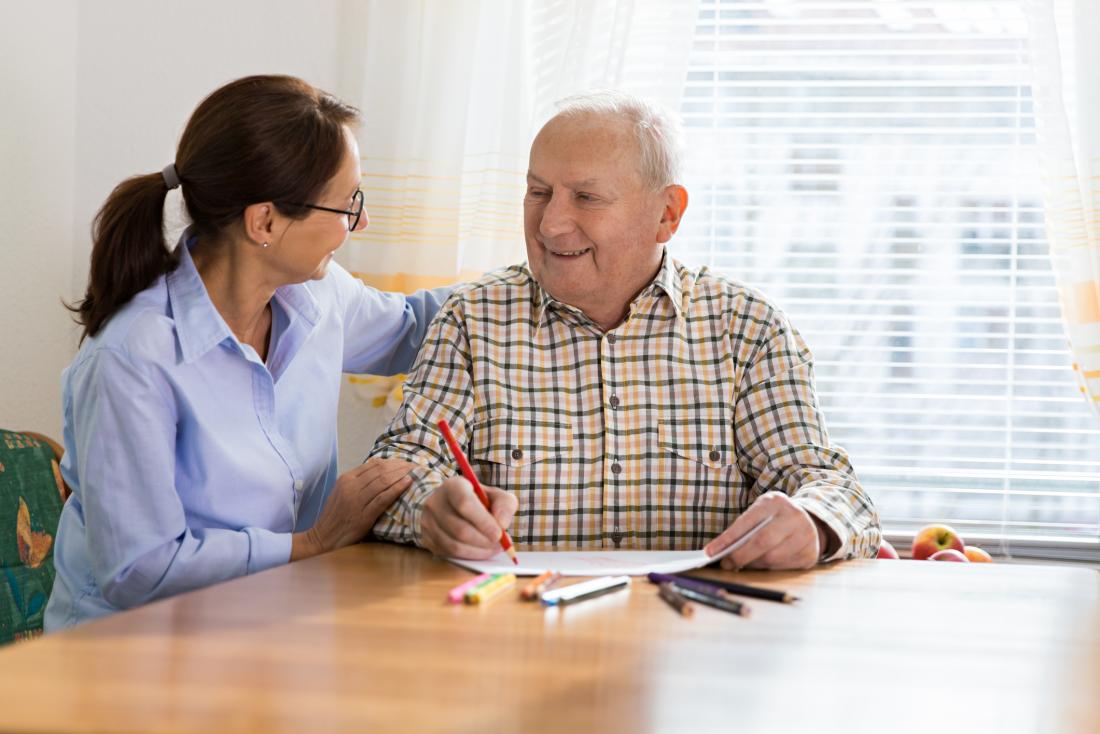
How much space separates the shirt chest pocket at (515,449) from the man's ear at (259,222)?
456 mm

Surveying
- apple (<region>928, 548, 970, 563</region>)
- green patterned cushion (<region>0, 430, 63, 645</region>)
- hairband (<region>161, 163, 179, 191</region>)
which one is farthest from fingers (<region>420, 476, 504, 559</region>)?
apple (<region>928, 548, 970, 563</region>)

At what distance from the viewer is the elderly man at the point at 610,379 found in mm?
1879

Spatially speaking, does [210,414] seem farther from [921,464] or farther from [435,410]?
[921,464]

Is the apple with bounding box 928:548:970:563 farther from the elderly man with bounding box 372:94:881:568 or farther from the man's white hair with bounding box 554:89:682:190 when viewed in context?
the man's white hair with bounding box 554:89:682:190

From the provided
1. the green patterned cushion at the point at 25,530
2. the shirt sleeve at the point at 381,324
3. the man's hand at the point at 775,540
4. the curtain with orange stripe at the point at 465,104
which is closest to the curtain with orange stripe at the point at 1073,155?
the curtain with orange stripe at the point at 465,104

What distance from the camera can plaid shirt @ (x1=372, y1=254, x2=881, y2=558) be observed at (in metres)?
1.87

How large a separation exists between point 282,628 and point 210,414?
636mm

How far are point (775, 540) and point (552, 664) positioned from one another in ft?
1.76

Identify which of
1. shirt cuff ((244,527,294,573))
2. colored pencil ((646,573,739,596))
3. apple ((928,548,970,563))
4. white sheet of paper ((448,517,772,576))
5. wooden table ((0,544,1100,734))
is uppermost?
colored pencil ((646,573,739,596))

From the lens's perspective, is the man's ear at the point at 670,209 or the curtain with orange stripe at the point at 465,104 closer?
the man's ear at the point at 670,209

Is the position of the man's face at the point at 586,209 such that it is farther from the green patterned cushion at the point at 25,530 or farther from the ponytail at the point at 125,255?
the green patterned cushion at the point at 25,530

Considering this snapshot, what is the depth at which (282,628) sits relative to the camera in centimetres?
115

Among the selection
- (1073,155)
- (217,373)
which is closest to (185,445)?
(217,373)

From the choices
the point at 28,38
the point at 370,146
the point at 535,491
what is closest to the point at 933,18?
the point at 370,146
